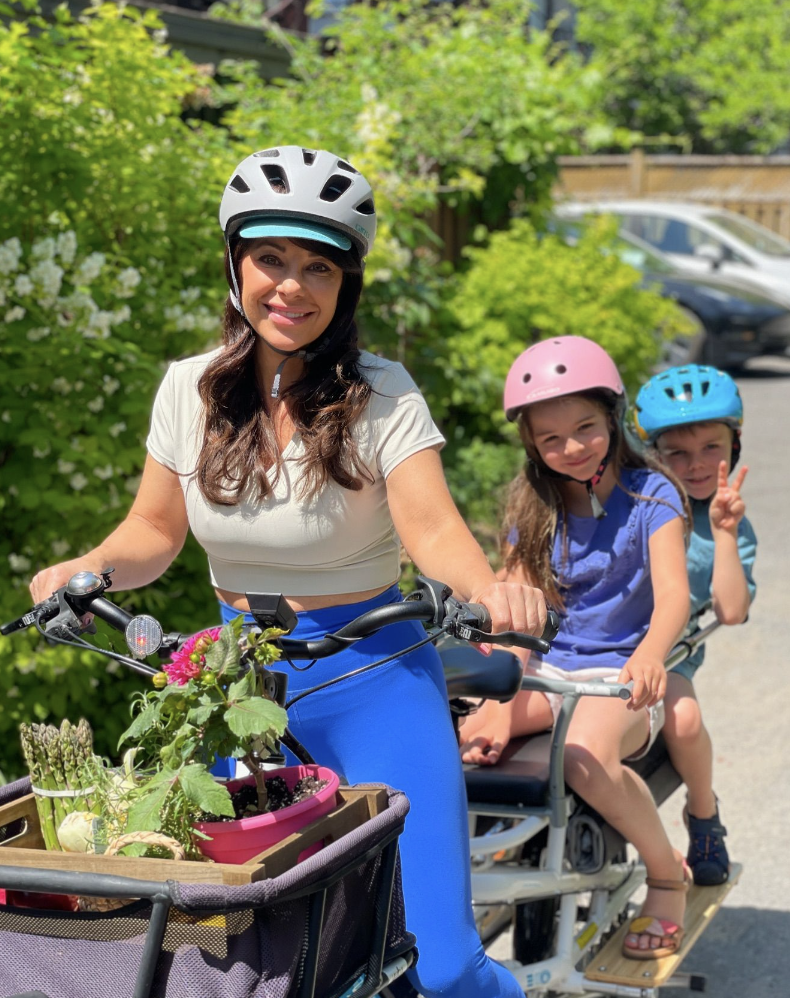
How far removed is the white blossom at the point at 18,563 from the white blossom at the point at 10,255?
35.8 inches

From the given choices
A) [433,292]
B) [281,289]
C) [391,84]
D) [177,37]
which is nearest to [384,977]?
[281,289]

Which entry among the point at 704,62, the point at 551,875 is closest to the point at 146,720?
the point at 551,875

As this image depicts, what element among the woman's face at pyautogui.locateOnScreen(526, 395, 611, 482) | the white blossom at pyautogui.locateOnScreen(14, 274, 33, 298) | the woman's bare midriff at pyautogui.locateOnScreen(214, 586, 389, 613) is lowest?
the woman's bare midriff at pyautogui.locateOnScreen(214, 586, 389, 613)

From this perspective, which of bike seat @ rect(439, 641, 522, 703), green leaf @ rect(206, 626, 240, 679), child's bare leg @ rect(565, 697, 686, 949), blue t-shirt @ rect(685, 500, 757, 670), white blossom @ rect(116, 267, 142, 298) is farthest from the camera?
white blossom @ rect(116, 267, 142, 298)

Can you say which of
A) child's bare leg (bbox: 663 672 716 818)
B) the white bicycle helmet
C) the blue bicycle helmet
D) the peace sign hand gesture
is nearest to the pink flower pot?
the white bicycle helmet

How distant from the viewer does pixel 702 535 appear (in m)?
4.12

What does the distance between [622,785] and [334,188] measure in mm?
1726

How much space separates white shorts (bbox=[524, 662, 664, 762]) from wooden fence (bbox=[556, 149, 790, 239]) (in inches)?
684

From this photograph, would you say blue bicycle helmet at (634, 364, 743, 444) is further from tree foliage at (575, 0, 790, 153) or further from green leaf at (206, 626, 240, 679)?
tree foliage at (575, 0, 790, 153)

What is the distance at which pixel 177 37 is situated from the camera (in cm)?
793

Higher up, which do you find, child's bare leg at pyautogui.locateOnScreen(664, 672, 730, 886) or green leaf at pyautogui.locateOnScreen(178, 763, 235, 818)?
green leaf at pyautogui.locateOnScreen(178, 763, 235, 818)

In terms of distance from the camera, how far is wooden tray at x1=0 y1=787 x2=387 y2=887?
180 centimetres

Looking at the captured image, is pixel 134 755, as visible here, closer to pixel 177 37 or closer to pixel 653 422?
pixel 653 422

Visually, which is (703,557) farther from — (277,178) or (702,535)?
(277,178)
